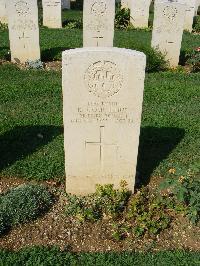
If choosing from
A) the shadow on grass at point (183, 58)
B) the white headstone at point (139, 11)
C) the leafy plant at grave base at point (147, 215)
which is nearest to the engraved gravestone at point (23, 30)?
the shadow on grass at point (183, 58)

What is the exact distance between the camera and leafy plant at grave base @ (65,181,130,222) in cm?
498

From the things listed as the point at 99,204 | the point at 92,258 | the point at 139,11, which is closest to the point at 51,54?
the point at 139,11

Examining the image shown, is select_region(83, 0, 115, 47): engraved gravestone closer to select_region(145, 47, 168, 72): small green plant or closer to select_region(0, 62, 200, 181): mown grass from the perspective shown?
select_region(145, 47, 168, 72): small green plant

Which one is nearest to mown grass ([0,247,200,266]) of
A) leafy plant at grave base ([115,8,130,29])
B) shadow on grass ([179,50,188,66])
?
shadow on grass ([179,50,188,66])

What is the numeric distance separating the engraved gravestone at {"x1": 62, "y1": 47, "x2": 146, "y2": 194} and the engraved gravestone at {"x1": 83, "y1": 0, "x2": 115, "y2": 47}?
6853 millimetres

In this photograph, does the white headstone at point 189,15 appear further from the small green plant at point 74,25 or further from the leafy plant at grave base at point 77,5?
the leafy plant at grave base at point 77,5

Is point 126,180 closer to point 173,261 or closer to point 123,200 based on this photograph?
point 123,200

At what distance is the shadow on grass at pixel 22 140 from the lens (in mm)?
6250

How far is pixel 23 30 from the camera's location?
36.1 ft

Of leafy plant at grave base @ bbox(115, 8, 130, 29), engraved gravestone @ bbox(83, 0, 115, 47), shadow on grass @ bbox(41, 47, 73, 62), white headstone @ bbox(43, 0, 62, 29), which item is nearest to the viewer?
engraved gravestone @ bbox(83, 0, 115, 47)

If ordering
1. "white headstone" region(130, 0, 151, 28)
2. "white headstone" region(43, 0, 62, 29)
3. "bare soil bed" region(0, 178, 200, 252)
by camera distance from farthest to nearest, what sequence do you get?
"white headstone" region(130, 0, 151, 28) < "white headstone" region(43, 0, 62, 29) < "bare soil bed" region(0, 178, 200, 252)

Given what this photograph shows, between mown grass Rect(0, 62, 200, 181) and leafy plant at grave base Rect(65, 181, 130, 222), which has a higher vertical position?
mown grass Rect(0, 62, 200, 181)

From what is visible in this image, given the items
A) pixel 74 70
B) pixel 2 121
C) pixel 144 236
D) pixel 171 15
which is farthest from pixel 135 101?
pixel 171 15

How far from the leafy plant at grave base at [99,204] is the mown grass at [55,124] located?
0.67 meters
